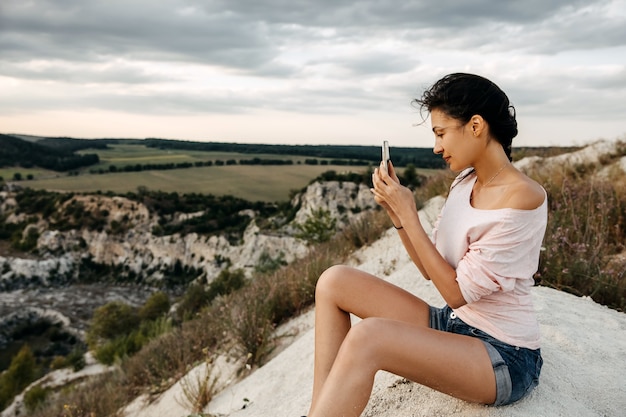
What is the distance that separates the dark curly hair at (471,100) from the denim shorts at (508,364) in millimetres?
835

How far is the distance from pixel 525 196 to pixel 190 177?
7363 cm

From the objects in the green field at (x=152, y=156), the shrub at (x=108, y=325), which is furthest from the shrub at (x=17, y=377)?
the green field at (x=152, y=156)

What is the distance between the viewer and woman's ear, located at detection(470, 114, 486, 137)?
2.16 meters

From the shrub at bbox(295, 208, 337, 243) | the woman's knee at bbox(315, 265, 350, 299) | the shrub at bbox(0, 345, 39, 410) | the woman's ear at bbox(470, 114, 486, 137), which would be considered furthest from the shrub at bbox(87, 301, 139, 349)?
the woman's ear at bbox(470, 114, 486, 137)

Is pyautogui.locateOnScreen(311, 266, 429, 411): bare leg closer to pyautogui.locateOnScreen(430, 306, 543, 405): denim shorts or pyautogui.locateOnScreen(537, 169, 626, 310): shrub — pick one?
pyautogui.locateOnScreen(430, 306, 543, 405): denim shorts

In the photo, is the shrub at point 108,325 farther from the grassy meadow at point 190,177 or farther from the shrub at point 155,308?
the grassy meadow at point 190,177

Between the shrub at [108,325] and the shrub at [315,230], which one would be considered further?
the shrub at [108,325]

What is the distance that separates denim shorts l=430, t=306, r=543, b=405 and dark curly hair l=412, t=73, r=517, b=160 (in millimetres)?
835

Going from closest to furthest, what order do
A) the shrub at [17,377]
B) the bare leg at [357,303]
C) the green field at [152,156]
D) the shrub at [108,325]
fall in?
the bare leg at [357,303], the shrub at [17,377], the shrub at [108,325], the green field at [152,156]

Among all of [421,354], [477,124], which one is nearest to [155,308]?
[421,354]

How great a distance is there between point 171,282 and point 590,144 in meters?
48.8

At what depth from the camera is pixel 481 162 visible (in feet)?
7.57

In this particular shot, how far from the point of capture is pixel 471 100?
214 cm

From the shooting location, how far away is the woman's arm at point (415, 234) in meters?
2.15
